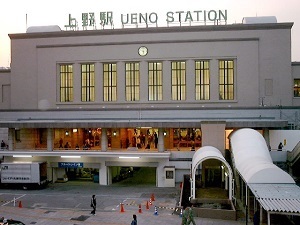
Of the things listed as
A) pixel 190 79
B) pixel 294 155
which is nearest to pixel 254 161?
pixel 294 155

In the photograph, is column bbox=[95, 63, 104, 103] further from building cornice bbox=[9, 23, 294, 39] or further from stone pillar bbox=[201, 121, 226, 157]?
stone pillar bbox=[201, 121, 226, 157]

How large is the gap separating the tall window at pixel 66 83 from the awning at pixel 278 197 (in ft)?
132

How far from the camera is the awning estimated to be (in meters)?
24.3

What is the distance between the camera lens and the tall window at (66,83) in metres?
63.5

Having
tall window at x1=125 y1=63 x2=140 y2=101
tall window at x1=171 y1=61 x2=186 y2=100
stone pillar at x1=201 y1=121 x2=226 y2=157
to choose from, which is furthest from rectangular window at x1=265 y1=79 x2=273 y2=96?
tall window at x1=125 y1=63 x2=140 y2=101

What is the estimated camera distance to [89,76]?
62906mm

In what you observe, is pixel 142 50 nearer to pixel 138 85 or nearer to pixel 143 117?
pixel 138 85

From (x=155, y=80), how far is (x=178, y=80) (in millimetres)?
→ 3497

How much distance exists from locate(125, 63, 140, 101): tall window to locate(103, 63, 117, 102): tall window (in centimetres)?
192

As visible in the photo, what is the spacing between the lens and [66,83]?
63594mm

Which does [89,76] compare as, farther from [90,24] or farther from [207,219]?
[207,219]

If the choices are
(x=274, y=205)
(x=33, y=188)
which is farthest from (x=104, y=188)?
(x=274, y=205)

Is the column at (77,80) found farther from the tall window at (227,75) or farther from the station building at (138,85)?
the tall window at (227,75)

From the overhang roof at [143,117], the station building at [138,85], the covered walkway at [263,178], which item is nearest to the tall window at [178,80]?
the station building at [138,85]
